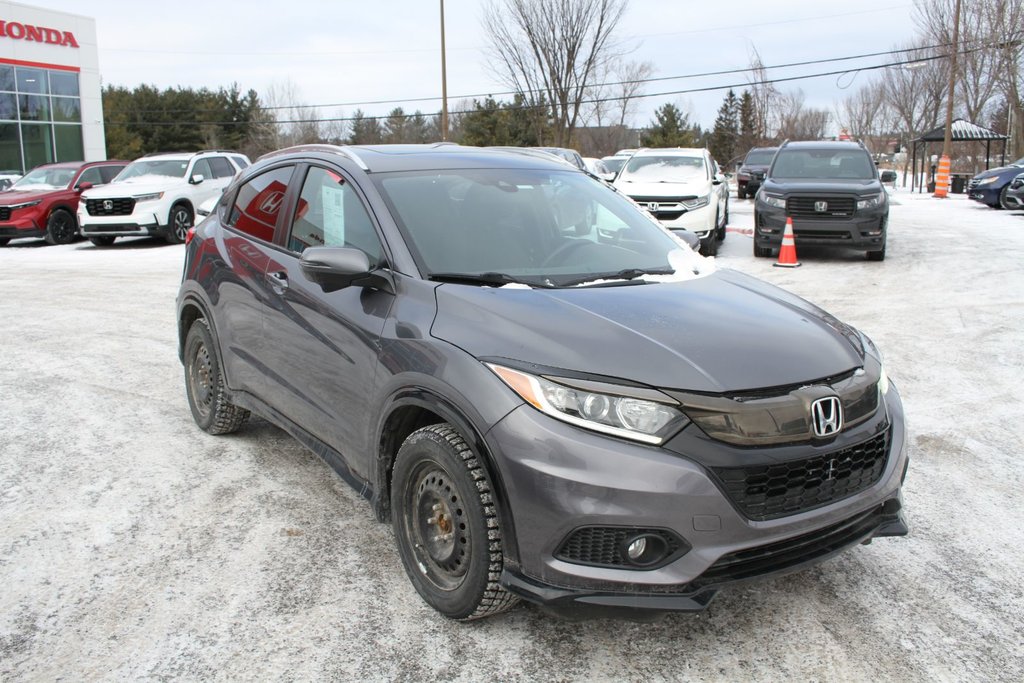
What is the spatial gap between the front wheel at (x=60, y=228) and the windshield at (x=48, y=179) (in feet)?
2.67

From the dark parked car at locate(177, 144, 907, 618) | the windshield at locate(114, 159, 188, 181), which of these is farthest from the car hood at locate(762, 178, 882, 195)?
the windshield at locate(114, 159, 188, 181)

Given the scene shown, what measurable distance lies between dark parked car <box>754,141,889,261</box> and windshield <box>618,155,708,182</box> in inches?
64.8

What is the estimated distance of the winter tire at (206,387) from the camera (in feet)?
17.1

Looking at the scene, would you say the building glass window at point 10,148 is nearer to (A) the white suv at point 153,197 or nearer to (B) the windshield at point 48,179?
(B) the windshield at point 48,179

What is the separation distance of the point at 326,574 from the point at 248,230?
213 centimetres

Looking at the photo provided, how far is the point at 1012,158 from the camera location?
34906mm

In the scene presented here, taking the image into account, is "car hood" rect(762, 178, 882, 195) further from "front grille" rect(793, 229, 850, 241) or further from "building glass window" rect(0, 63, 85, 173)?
"building glass window" rect(0, 63, 85, 173)

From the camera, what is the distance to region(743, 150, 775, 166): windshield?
99.4 feet

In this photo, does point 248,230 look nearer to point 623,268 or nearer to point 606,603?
point 623,268

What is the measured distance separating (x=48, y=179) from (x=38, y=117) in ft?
57.4

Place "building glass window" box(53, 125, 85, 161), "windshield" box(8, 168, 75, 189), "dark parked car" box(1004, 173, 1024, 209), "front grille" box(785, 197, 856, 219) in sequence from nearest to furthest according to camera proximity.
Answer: "front grille" box(785, 197, 856, 219) < "windshield" box(8, 168, 75, 189) < "dark parked car" box(1004, 173, 1024, 209) < "building glass window" box(53, 125, 85, 161)

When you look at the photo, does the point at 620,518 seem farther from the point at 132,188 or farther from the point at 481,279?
the point at 132,188

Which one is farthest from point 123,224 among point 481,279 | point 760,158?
point 760,158

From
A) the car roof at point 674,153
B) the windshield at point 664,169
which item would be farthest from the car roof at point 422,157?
the car roof at point 674,153
